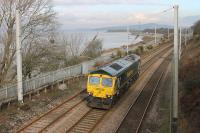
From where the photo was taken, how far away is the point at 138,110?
22141 mm

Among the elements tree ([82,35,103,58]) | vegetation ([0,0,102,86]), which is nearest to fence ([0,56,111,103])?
vegetation ([0,0,102,86])

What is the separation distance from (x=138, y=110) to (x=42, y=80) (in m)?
8.67

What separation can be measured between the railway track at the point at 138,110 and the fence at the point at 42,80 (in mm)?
7473

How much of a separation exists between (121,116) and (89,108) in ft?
9.59

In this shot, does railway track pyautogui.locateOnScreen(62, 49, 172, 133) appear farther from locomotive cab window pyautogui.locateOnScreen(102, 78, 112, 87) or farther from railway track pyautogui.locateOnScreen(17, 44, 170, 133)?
locomotive cab window pyautogui.locateOnScreen(102, 78, 112, 87)

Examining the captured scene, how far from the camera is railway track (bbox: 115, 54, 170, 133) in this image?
1830cm

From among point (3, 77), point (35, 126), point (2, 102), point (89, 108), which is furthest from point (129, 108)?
point (3, 77)

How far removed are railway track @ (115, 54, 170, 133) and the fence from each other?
7473mm

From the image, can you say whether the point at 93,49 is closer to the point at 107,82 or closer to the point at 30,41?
the point at 30,41

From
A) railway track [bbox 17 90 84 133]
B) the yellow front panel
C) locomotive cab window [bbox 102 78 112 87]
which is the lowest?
railway track [bbox 17 90 84 133]

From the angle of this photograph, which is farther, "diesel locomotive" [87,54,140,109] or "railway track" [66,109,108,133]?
"diesel locomotive" [87,54,140,109]

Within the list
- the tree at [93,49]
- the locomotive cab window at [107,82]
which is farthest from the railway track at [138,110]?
the tree at [93,49]

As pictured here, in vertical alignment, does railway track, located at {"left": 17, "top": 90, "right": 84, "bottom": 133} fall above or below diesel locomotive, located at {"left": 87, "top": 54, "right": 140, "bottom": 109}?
below

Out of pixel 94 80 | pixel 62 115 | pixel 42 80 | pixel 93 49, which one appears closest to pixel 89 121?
pixel 62 115
